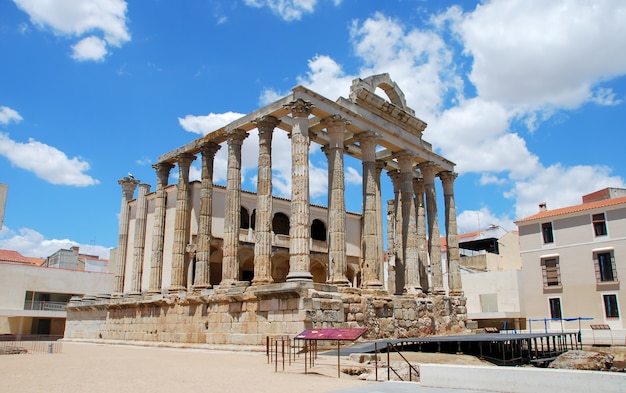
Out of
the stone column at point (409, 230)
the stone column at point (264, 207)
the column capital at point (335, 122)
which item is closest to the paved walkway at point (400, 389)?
the stone column at point (264, 207)

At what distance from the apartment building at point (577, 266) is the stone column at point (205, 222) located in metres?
17.8

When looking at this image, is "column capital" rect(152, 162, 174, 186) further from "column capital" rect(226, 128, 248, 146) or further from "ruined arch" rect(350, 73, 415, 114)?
"ruined arch" rect(350, 73, 415, 114)

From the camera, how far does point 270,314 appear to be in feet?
59.3

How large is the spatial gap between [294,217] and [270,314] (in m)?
3.46

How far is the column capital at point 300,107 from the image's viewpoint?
19422 millimetres

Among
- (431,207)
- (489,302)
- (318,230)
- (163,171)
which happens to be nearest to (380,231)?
(431,207)

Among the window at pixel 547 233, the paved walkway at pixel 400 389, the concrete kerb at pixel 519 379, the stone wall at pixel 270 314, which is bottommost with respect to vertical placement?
the paved walkway at pixel 400 389

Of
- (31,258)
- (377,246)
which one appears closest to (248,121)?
(377,246)

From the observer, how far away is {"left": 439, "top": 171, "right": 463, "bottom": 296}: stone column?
26.2 metres

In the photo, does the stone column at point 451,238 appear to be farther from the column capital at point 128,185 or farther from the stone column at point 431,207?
the column capital at point 128,185

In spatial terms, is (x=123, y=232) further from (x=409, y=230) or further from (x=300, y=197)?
(x=409, y=230)

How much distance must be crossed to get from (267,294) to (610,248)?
2131cm

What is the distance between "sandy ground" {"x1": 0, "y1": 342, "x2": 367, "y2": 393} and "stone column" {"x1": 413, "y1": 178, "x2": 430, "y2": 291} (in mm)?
12636

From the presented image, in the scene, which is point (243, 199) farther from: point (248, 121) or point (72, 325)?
point (72, 325)
